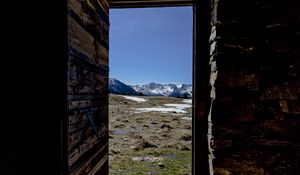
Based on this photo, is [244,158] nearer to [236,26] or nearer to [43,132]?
[236,26]

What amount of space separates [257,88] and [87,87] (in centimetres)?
161

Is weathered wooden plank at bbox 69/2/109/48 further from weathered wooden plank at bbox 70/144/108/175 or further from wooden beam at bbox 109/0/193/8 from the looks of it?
weathered wooden plank at bbox 70/144/108/175

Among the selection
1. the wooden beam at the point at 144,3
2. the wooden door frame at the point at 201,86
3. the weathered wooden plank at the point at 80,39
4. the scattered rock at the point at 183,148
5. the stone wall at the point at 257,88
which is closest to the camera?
the weathered wooden plank at the point at 80,39

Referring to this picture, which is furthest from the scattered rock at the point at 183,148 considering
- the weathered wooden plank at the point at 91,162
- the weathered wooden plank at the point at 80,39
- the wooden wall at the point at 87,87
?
the weathered wooden plank at the point at 80,39

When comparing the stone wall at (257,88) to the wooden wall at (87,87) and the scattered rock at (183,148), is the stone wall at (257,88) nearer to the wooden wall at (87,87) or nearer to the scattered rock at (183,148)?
the wooden wall at (87,87)

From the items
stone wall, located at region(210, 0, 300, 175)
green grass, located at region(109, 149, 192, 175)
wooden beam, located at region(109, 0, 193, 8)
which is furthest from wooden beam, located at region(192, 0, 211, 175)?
green grass, located at region(109, 149, 192, 175)

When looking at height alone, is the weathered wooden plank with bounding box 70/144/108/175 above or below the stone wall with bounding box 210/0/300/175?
below

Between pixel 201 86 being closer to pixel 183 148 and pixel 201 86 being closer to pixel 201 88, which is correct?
pixel 201 88

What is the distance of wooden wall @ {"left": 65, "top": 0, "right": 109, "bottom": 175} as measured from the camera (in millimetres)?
2266

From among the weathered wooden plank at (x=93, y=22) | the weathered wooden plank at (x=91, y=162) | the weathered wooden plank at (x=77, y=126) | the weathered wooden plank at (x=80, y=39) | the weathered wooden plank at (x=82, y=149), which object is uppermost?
the weathered wooden plank at (x=93, y=22)

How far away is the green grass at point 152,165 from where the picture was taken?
6.15 metres

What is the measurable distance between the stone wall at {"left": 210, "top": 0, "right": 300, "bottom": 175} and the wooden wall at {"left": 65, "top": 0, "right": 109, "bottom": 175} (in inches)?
47.9

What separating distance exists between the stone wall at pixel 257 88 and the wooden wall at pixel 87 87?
122 cm

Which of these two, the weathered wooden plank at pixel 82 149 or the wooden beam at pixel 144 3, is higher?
the wooden beam at pixel 144 3
